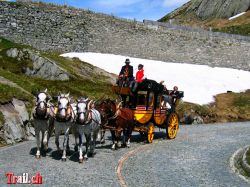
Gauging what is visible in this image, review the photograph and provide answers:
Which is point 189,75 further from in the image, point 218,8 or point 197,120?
point 218,8

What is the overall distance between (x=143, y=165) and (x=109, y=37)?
3443cm

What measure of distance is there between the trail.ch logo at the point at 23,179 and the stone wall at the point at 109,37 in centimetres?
3063

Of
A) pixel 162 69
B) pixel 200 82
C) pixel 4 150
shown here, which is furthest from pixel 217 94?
pixel 4 150

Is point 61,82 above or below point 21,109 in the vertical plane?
above

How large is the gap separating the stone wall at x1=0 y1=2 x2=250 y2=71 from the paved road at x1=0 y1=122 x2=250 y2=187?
81.2ft

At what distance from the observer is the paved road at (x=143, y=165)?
1336cm

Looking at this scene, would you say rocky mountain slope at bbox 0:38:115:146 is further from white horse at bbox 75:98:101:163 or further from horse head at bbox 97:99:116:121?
white horse at bbox 75:98:101:163

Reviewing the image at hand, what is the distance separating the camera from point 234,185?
1343 centimetres

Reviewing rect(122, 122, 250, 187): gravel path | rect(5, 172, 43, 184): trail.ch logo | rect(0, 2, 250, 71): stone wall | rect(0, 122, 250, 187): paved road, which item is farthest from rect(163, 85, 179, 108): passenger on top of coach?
rect(0, 2, 250, 71): stone wall

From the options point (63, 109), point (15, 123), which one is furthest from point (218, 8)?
point (63, 109)

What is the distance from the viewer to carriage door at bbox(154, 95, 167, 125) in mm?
21781

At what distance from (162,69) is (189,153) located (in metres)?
30.8

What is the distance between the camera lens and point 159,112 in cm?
2203

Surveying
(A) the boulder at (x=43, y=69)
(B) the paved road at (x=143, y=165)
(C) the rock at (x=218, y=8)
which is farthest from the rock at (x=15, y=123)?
(C) the rock at (x=218, y=8)
